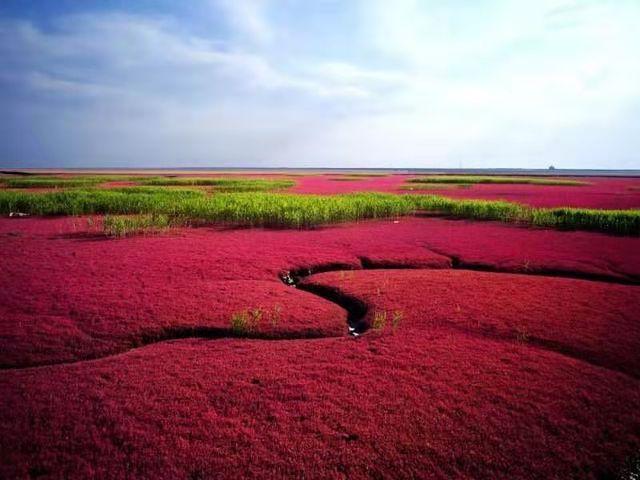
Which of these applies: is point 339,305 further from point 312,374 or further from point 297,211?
point 297,211

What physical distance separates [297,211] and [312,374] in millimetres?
10628

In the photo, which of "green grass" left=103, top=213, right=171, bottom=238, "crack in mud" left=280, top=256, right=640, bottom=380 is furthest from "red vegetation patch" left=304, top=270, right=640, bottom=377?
"green grass" left=103, top=213, right=171, bottom=238

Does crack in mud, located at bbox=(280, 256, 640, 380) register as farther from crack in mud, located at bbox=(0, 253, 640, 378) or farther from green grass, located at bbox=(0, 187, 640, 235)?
green grass, located at bbox=(0, 187, 640, 235)

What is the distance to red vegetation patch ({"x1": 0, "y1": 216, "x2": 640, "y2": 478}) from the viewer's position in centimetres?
304

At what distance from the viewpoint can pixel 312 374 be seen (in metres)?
4.20

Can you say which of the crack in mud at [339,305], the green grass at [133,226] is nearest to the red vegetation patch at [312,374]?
the crack in mud at [339,305]

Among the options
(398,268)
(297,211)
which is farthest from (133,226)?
(398,268)

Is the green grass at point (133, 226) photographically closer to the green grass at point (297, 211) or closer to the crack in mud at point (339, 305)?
the green grass at point (297, 211)

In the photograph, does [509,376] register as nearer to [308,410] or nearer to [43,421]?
[308,410]

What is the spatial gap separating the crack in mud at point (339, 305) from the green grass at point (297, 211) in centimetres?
542

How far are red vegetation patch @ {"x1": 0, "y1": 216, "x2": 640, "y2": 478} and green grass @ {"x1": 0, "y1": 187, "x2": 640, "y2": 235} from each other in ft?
19.5

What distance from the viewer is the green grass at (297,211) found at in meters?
14.0

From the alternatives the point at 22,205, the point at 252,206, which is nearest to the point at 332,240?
the point at 252,206

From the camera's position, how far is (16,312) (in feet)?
18.5
